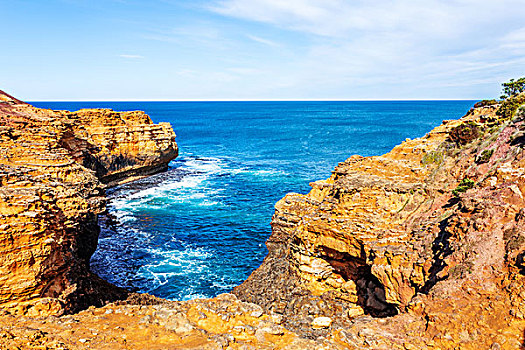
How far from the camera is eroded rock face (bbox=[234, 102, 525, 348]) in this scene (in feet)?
41.7

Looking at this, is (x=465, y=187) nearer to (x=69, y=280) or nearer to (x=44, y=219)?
(x=69, y=280)

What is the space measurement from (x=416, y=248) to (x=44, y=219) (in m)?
21.7

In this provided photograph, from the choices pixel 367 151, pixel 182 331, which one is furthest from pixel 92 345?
pixel 367 151

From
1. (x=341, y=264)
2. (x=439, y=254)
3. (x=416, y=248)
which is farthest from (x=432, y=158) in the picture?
(x=439, y=254)

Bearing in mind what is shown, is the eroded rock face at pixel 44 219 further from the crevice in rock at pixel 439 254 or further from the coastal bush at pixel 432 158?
the coastal bush at pixel 432 158

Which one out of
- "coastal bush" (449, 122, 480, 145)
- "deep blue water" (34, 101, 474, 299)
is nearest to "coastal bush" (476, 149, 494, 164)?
"coastal bush" (449, 122, 480, 145)

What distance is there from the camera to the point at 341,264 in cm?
2316

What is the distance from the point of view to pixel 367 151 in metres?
93.6

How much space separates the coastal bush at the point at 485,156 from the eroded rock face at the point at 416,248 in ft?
0.22

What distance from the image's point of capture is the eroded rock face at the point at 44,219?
17.5 metres

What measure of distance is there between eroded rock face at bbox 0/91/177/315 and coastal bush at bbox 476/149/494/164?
2811cm

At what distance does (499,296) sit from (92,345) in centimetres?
1558

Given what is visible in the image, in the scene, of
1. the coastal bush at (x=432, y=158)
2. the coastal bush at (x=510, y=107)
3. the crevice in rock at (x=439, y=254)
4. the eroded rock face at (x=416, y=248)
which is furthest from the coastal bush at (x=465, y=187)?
the coastal bush at (x=510, y=107)

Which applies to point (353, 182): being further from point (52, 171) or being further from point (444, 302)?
point (52, 171)
